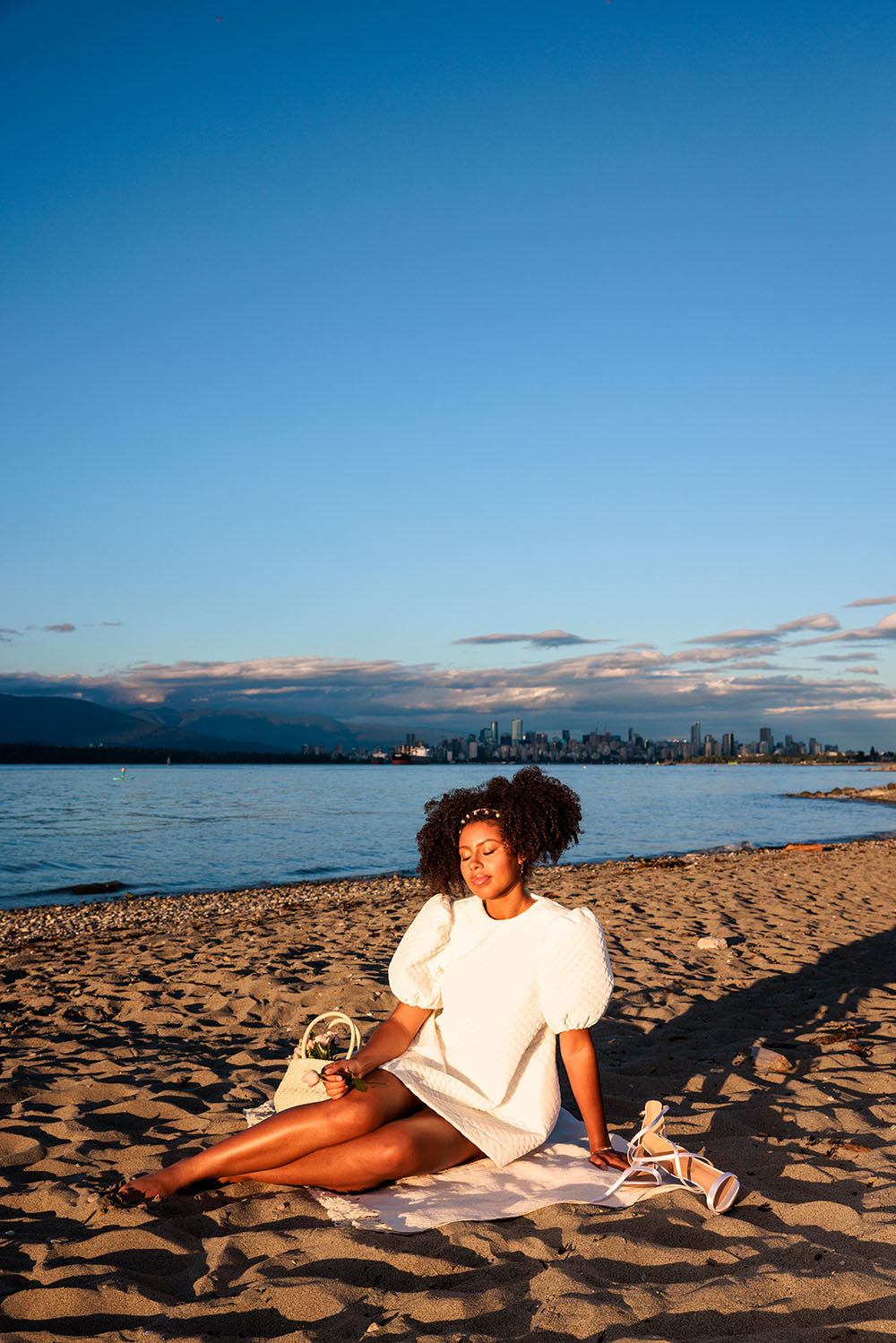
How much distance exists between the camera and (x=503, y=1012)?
357cm

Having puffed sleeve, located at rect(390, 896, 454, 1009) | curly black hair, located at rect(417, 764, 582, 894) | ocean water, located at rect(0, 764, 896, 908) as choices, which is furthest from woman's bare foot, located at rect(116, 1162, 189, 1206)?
ocean water, located at rect(0, 764, 896, 908)

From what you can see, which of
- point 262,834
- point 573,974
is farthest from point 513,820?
point 262,834

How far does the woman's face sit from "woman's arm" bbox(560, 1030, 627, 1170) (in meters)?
0.62

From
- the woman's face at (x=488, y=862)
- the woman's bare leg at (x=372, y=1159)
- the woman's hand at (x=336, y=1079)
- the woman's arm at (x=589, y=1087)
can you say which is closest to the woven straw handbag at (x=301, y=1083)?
the woman's hand at (x=336, y=1079)

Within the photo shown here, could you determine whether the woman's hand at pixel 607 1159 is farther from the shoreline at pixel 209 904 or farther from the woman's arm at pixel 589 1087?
the shoreline at pixel 209 904

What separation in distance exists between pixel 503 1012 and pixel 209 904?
10688 millimetres

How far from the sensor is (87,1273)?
9.17ft

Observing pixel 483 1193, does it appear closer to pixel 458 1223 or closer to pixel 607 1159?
pixel 458 1223

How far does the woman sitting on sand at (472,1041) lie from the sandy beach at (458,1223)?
0.74 feet

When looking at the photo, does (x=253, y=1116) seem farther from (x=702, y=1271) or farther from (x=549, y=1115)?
(x=702, y=1271)

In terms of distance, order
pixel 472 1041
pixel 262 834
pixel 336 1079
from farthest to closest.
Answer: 1. pixel 262 834
2. pixel 472 1041
3. pixel 336 1079

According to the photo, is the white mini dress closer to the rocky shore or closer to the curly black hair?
the curly black hair

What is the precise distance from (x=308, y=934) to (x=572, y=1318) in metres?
7.61

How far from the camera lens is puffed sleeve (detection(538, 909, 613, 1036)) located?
3.46 meters
